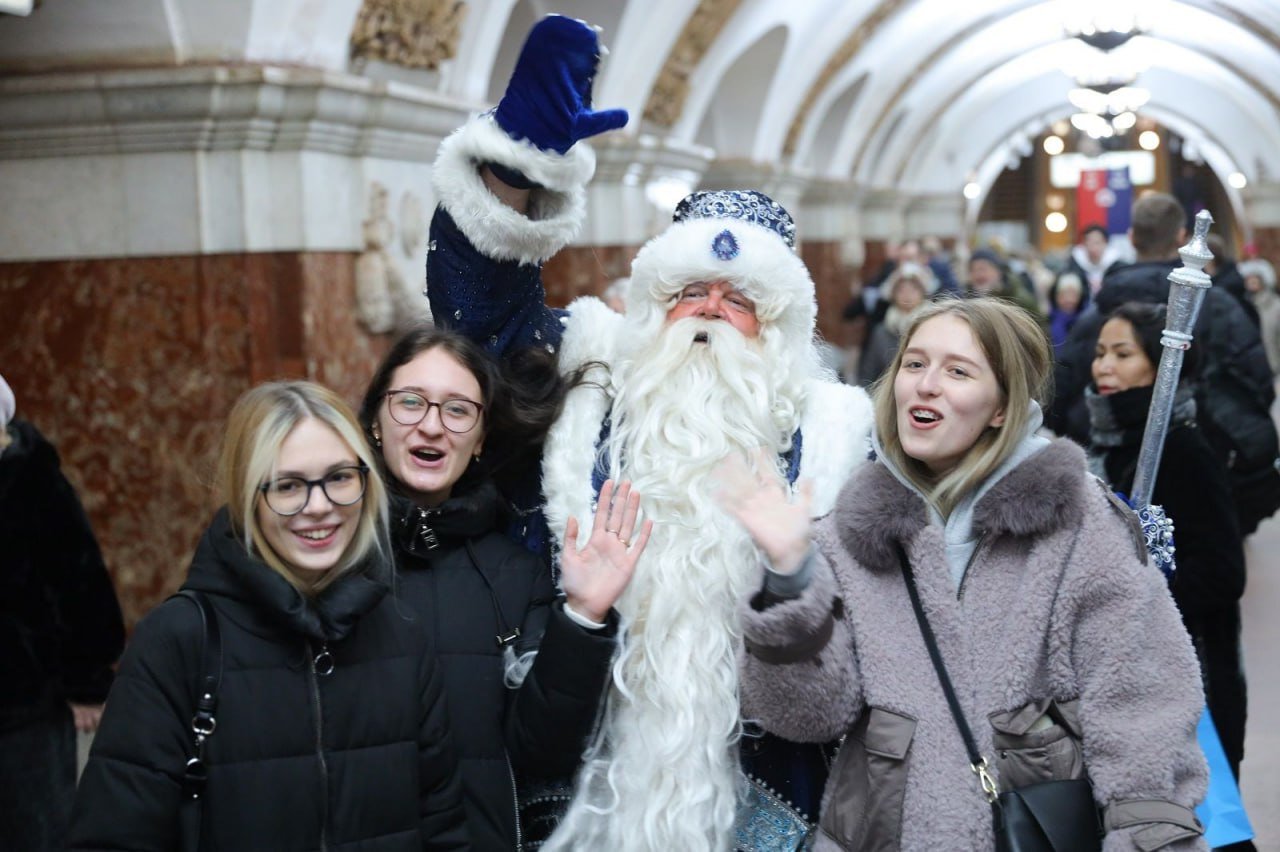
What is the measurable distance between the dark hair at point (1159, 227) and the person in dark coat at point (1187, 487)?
4.96ft

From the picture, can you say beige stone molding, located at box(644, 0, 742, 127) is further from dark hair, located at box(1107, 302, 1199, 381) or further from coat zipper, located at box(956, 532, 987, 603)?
coat zipper, located at box(956, 532, 987, 603)

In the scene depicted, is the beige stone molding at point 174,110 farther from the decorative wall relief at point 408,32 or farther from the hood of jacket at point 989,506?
the hood of jacket at point 989,506

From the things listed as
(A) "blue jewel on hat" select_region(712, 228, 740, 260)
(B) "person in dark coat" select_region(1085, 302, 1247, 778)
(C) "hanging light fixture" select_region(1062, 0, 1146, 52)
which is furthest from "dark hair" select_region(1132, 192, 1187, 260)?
(C) "hanging light fixture" select_region(1062, 0, 1146, 52)

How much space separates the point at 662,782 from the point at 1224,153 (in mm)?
25511

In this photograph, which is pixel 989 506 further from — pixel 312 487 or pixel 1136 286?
pixel 1136 286

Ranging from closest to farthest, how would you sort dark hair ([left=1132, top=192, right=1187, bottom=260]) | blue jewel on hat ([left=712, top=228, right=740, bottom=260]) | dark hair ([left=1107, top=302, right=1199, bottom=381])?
blue jewel on hat ([left=712, top=228, right=740, bottom=260]) → dark hair ([left=1107, top=302, right=1199, bottom=381]) → dark hair ([left=1132, top=192, right=1187, bottom=260])

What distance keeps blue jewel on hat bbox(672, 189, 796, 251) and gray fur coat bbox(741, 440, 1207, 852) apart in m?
0.81

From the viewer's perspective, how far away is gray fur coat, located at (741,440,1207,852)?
2160 mm

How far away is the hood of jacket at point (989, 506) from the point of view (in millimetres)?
2232

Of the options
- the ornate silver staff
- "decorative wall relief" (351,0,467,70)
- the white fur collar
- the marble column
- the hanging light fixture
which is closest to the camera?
the white fur collar

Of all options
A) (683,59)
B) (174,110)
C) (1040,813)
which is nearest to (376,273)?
(174,110)

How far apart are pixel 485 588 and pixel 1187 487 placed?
6.04 ft

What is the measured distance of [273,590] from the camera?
2150 millimetres

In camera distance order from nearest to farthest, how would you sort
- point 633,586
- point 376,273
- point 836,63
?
point 633,586, point 376,273, point 836,63
